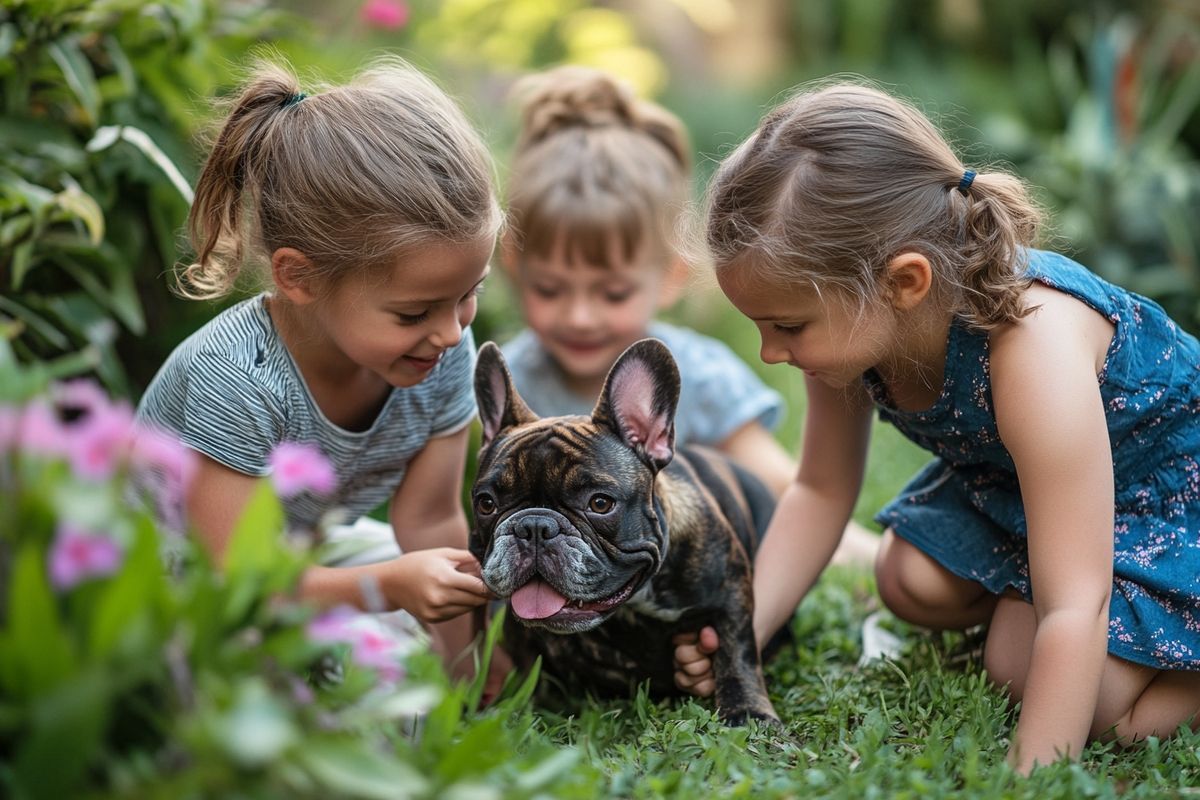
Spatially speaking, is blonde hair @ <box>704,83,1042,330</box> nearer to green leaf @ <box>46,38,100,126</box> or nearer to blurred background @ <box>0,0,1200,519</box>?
blurred background @ <box>0,0,1200,519</box>

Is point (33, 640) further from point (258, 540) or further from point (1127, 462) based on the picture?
point (1127, 462)

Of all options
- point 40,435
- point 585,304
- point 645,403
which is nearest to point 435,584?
point 645,403

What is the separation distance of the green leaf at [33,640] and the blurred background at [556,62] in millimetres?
741

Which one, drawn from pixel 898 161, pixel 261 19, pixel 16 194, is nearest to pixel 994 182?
pixel 898 161

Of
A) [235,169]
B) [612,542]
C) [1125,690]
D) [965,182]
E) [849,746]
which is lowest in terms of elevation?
[849,746]

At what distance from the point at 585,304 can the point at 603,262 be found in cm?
18

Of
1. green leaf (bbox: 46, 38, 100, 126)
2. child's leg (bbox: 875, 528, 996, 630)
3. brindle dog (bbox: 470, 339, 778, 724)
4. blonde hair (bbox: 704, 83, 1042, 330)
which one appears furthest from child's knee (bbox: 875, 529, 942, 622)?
green leaf (bbox: 46, 38, 100, 126)

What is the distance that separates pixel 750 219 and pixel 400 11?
3.60m

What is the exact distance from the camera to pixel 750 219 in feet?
9.16

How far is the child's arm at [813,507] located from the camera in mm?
3299

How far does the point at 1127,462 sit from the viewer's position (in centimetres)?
301

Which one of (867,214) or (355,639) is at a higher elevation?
(867,214)

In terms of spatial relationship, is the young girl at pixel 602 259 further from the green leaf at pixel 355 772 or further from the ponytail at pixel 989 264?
the green leaf at pixel 355 772

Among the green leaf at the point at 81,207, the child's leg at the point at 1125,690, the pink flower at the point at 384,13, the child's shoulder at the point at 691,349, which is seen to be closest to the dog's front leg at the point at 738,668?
the child's leg at the point at 1125,690
